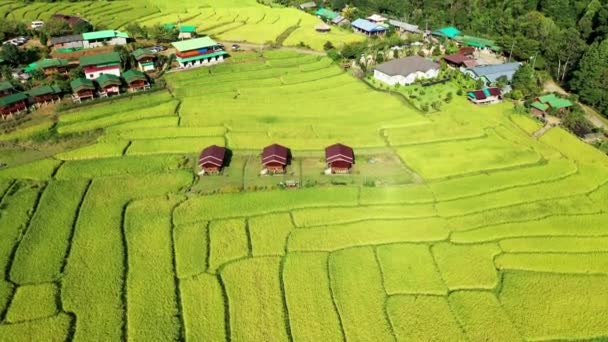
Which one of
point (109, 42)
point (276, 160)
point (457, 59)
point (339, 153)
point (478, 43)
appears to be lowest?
point (478, 43)

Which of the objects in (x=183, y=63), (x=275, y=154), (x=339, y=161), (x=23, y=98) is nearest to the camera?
(x=339, y=161)

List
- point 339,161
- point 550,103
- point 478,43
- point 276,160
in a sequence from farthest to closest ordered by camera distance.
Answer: point 478,43, point 550,103, point 339,161, point 276,160

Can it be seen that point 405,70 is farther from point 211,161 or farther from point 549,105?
point 211,161

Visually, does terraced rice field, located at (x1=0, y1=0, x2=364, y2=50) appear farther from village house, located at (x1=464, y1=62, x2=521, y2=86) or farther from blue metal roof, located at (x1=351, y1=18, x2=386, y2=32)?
village house, located at (x1=464, y1=62, x2=521, y2=86)

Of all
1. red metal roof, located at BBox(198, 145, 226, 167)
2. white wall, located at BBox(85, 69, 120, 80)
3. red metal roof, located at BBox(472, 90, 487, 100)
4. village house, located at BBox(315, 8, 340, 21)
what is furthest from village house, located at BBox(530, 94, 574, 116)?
white wall, located at BBox(85, 69, 120, 80)

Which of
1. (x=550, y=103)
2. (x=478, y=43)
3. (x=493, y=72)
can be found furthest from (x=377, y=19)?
(x=550, y=103)

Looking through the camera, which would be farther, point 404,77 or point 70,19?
point 70,19

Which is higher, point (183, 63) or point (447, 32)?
point (183, 63)
